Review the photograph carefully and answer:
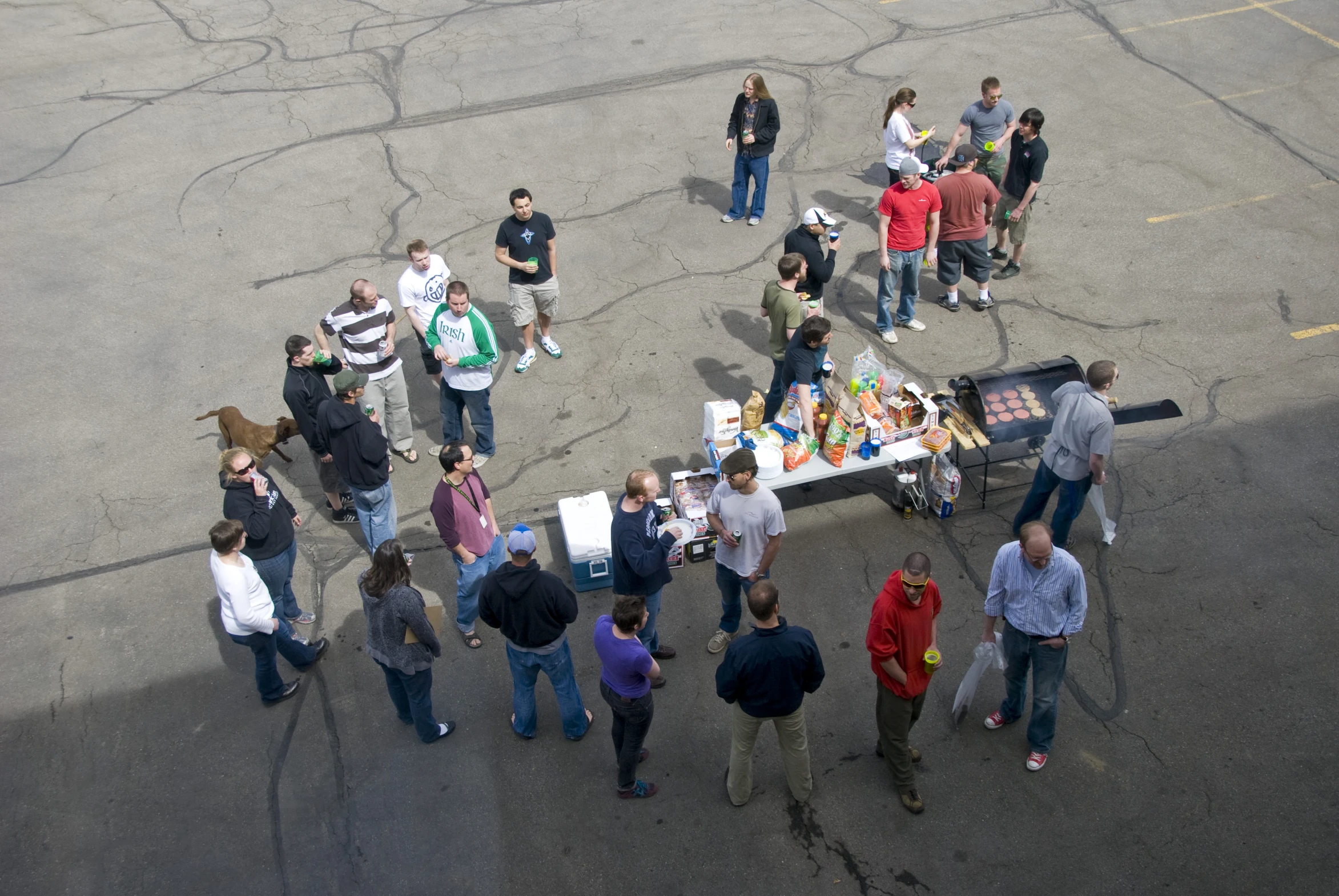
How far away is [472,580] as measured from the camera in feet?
22.5

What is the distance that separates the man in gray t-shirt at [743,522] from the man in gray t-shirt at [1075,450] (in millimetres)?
2248

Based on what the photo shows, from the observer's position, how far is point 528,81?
51.5ft

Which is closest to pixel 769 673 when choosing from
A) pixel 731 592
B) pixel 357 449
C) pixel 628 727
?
pixel 628 727

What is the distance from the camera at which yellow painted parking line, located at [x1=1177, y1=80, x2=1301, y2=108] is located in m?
13.8

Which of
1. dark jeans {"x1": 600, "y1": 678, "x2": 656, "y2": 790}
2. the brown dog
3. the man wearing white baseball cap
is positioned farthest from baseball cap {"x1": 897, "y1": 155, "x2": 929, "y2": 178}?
the brown dog

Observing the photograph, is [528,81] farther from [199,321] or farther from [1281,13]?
[1281,13]

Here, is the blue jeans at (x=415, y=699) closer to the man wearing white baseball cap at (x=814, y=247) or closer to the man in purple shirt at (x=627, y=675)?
the man in purple shirt at (x=627, y=675)

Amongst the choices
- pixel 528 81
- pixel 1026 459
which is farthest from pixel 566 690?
pixel 528 81

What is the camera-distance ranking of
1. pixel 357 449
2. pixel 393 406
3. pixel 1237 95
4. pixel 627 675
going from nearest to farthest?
pixel 627 675 < pixel 357 449 < pixel 393 406 < pixel 1237 95

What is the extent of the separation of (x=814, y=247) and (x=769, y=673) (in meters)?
4.83

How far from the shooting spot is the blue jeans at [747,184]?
11672 mm

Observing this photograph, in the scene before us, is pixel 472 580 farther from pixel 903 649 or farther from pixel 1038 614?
pixel 1038 614

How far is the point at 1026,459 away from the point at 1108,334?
232cm

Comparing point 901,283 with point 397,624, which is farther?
point 901,283
